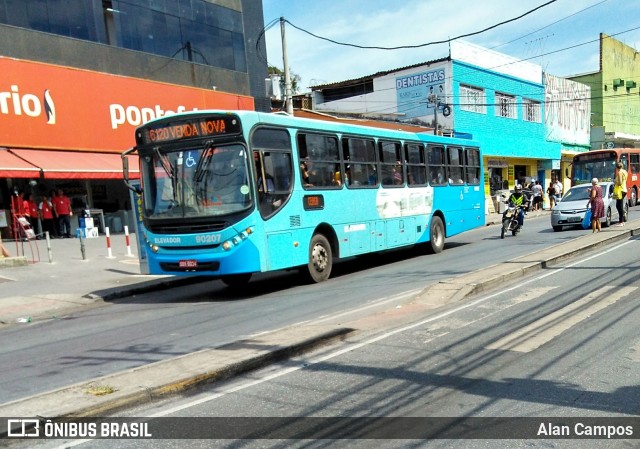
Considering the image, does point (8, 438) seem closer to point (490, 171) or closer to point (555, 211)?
point (555, 211)

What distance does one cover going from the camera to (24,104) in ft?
62.6

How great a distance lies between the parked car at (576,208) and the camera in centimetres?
1844

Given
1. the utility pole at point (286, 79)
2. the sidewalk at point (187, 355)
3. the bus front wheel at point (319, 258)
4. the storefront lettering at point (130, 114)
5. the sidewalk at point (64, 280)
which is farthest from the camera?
the storefront lettering at point (130, 114)

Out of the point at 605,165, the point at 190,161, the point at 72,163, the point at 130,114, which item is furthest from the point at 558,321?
the point at 605,165

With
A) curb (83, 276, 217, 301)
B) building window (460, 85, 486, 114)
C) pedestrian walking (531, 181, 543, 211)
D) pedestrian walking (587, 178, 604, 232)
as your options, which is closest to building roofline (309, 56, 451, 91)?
building window (460, 85, 486, 114)

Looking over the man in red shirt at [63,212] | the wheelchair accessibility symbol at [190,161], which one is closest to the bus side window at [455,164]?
the wheelchair accessibility symbol at [190,161]

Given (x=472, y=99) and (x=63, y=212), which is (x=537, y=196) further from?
(x=63, y=212)

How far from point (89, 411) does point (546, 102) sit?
4327 centimetres

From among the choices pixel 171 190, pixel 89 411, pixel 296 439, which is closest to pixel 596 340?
pixel 296 439

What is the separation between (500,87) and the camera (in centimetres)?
3603

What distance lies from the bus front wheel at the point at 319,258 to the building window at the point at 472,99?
23.0 m

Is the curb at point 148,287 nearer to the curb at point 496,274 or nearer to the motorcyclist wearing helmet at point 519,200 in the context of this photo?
the curb at point 496,274

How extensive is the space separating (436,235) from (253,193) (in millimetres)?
7752

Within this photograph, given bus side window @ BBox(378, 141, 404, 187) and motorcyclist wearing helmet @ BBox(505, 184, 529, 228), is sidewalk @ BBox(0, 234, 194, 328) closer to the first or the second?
bus side window @ BBox(378, 141, 404, 187)
